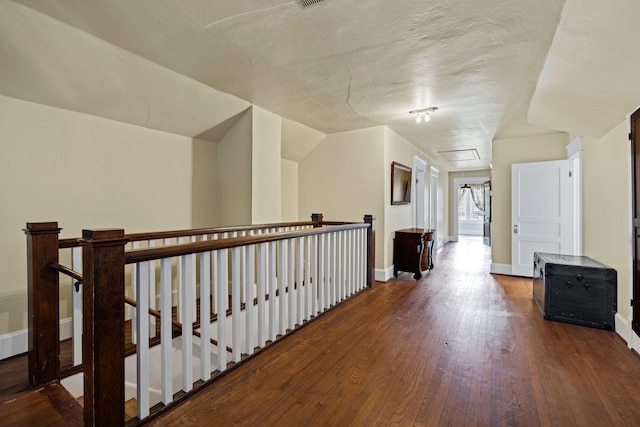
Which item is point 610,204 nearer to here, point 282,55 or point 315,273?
point 315,273

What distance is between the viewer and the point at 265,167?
383 centimetres

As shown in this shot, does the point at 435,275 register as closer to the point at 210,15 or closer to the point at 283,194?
the point at 283,194

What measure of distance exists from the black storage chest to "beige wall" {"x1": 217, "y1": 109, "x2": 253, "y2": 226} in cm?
333

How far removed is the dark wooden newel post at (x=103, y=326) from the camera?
1356 mm

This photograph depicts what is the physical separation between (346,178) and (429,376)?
10.9ft

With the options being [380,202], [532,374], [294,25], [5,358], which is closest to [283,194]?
[380,202]

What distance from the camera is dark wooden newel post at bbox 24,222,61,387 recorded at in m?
1.88

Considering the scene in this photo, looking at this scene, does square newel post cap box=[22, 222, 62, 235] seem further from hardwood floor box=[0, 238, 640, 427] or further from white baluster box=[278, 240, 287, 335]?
white baluster box=[278, 240, 287, 335]

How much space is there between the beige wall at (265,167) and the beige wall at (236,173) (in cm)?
6

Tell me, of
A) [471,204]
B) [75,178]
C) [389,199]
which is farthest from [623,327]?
[471,204]

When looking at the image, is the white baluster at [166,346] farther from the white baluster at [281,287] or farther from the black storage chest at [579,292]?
the black storage chest at [579,292]

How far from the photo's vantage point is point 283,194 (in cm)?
514

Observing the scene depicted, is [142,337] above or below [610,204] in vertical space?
below

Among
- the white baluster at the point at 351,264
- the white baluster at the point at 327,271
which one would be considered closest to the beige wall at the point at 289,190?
the white baluster at the point at 351,264
